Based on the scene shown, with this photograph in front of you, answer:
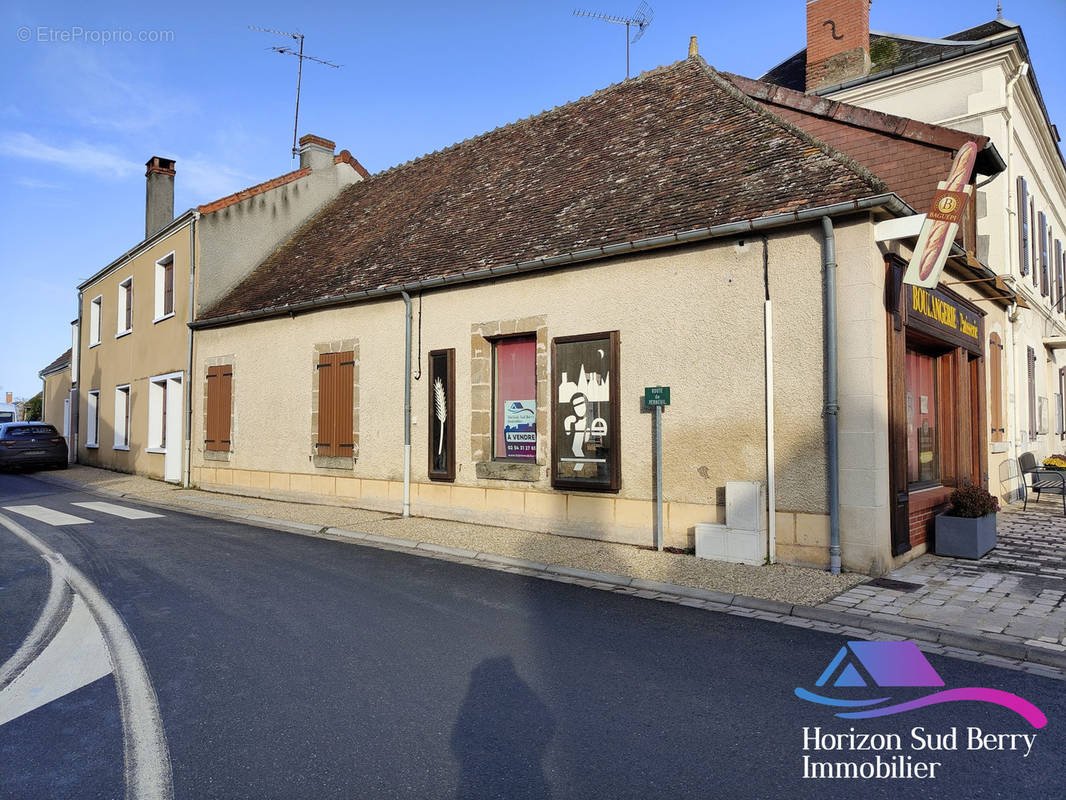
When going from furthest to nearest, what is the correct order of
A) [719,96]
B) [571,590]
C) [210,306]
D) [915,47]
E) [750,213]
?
[210,306] → [915,47] → [719,96] → [750,213] → [571,590]

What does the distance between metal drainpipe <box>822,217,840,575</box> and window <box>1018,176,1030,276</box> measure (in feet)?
28.3

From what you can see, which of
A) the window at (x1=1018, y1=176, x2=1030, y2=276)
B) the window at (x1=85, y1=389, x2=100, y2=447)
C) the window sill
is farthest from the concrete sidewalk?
the window at (x1=85, y1=389, x2=100, y2=447)

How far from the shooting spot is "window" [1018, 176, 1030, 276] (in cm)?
1343

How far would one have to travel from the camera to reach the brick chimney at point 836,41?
1497 cm

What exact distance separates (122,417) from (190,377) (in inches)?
213

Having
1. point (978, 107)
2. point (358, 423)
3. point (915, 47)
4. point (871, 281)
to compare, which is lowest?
point (358, 423)

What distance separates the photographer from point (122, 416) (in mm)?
19594

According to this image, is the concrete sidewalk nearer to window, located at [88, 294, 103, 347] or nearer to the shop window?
the shop window

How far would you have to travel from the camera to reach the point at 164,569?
709 cm

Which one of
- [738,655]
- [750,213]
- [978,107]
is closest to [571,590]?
[738,655]

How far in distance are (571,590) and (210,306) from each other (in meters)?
12.4

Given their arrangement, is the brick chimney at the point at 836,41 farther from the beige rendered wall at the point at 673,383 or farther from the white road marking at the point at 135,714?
the white road marking at the point at 135,714

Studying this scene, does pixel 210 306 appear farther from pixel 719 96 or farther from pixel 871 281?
pixel 871 281

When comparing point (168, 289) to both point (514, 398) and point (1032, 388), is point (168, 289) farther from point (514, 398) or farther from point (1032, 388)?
point (1032, 388)
